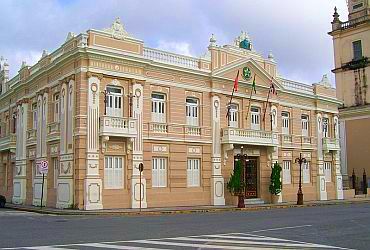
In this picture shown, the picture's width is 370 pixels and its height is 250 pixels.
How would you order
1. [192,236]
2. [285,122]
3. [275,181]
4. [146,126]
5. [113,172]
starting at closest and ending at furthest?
1. [192,236]
2. [113,172]
3. [146,126]
4. [275,181]
5. [285,122]

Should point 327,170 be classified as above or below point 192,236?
above

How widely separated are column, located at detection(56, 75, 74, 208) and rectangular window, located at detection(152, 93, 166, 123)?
5081 millimetres

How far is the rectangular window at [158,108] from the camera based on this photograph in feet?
97.1

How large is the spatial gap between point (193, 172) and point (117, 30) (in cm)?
1018

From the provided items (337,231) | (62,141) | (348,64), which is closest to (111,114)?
(62,141)

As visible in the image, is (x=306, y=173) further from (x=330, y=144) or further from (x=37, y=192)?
(x=37, y=192)

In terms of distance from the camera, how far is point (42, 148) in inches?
1199

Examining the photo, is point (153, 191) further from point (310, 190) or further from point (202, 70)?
point (310, 190)

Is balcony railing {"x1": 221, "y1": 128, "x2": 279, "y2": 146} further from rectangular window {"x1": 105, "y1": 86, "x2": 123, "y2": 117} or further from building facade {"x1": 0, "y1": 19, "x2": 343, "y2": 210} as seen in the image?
rectangular window {"x1": 105, "y1": 86, "x2": 123, "y2": 117}

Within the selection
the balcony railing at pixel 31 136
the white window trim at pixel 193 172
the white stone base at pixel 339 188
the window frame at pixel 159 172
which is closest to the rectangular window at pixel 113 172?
the window frame at pixel 159 172

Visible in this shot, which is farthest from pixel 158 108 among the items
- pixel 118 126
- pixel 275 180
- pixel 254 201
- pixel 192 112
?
pixel 275 180

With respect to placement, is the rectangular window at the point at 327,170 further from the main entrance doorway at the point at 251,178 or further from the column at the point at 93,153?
the column at the point at 93,153

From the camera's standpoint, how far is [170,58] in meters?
30.6

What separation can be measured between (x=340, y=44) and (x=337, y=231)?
40903 mm
